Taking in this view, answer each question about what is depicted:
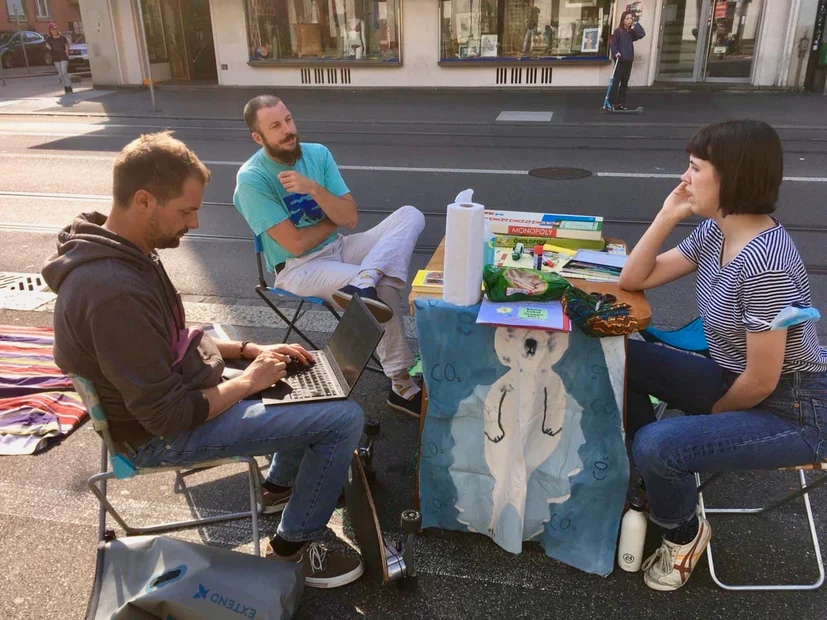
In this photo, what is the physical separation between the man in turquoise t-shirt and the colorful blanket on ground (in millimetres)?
1279

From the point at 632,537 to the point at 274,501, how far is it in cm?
142

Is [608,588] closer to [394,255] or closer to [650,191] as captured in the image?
[394,255]

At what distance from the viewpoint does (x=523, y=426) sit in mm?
2402

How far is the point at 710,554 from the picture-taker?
2.37 metres

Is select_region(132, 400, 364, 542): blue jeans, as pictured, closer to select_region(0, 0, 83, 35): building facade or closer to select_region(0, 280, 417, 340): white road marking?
select_region(0, 280, 417, 340): white road marking

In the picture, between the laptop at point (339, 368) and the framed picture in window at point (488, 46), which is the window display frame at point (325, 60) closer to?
the framed picture in window at point (488, 46)

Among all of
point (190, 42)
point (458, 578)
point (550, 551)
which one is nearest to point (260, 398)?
point (458, 578)

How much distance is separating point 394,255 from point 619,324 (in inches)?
60.7

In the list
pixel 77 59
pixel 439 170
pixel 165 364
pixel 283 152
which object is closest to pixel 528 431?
pixel 165 364

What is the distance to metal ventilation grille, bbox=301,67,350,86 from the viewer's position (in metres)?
17.9

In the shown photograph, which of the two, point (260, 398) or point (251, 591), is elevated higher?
point (260, 398)

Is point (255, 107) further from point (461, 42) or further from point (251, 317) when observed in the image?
point (461, 42)

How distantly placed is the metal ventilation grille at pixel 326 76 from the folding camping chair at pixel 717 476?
16.5m

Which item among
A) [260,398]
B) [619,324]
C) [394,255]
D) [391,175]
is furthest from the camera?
[391,175]
